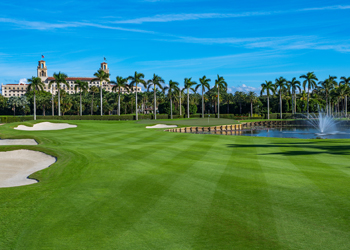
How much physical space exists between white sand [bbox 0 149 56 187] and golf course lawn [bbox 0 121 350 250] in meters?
1.08

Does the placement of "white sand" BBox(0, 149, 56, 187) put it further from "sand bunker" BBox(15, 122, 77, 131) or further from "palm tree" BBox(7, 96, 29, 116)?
"palm tree" BBox(7, 96, 29, 116)

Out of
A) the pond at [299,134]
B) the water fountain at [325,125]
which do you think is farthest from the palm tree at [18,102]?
the water fountain at [325,125]

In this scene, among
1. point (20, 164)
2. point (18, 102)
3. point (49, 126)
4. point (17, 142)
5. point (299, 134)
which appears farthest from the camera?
point (18, 102)

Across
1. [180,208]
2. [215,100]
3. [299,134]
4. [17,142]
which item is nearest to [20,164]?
[180,208]

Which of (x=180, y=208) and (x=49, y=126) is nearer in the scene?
(x=180, y=208)

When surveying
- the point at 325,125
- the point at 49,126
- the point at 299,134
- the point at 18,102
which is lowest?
the point at 299,134

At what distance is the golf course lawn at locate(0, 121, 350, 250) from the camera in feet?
19.4

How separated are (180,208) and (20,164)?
1139cm

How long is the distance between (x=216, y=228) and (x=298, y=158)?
1083 cm

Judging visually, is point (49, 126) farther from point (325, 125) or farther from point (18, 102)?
point (18, 102)

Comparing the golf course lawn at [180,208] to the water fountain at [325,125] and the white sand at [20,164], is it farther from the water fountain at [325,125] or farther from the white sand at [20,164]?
the water fountain at [325,125]

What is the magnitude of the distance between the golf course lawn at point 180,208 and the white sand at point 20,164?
1083 mm

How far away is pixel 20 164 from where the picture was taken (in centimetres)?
1553

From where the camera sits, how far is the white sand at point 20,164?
476 inches
